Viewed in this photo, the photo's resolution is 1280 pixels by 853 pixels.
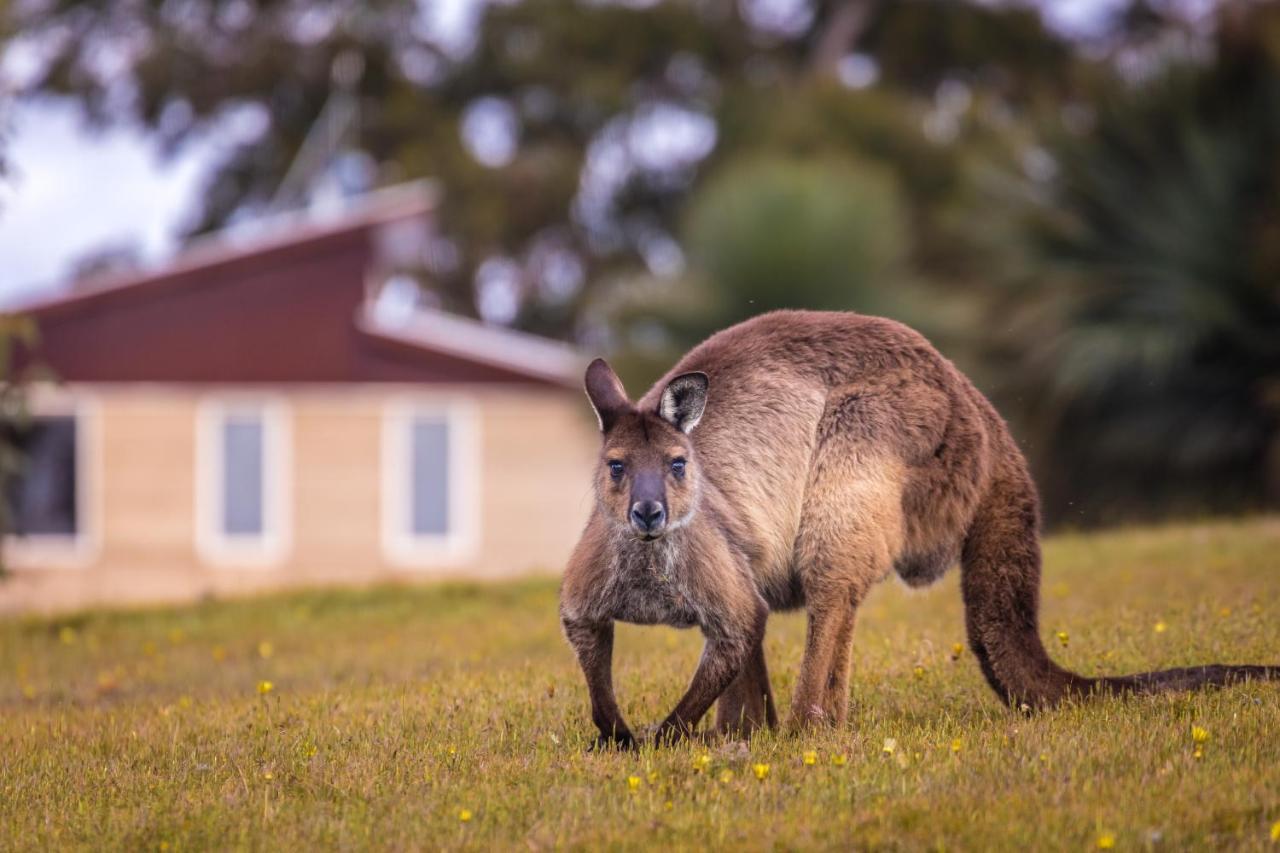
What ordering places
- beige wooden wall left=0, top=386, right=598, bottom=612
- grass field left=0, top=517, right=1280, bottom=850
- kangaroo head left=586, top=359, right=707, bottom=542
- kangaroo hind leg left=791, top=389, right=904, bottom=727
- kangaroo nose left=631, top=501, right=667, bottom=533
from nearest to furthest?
grass field left=0, top=517, right=1280, bottom=850 < kangaroo nose left=631, top=501, right=667, bottom=533 < kangaroo head left=586, top=359, right=707, bottom=542 < kangaroo hind leg left=791, top=389, right=904, bottom=727 < beige wooden wall left=0, top=386, right=598, bottom=612

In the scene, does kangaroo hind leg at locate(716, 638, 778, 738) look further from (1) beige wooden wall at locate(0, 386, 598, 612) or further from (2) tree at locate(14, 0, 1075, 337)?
(2) tree at locate(14, 0, 1075, 337)

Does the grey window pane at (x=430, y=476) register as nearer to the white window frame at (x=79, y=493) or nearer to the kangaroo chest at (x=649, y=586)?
the white window frame at (x=79, y=493)

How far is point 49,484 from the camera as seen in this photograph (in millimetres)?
22312

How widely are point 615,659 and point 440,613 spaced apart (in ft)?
12.8

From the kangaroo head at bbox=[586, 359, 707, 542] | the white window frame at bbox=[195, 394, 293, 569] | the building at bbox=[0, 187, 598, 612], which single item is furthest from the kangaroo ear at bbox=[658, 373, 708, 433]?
the white window frame at bbox=[195, 394, 293, 569]

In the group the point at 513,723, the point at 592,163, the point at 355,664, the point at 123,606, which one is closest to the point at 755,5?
the point at 592,163

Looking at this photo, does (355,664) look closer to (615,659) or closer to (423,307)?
(615,659)

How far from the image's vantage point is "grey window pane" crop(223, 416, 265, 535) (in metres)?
22.2

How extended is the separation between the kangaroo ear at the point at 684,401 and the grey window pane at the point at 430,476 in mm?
16052

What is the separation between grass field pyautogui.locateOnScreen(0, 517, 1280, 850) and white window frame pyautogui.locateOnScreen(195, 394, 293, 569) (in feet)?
37.6

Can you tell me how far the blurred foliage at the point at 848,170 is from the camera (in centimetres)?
1898

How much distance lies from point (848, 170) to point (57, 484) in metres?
11.5

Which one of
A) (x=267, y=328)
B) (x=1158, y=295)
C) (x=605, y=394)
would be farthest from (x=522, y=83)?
(x=605, y=394)

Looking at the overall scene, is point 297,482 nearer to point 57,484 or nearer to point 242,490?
point 242,490
